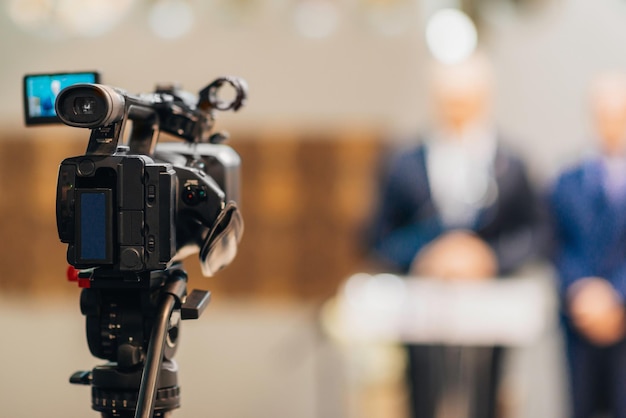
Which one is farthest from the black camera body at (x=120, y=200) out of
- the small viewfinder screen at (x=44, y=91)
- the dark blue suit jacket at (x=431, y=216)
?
the dark blue suit jacket at (x=431, y=216)

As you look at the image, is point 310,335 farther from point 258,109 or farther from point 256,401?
point 258,109

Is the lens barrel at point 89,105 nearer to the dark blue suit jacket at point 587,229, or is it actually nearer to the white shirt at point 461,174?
the white shirt at point 461,174

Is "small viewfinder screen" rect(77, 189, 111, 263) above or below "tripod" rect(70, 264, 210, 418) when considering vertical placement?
above

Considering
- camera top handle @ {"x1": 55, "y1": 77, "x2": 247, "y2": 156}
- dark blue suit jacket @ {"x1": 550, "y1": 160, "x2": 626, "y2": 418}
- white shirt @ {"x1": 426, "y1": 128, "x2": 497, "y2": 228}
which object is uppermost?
camera top handle @ {"x1": 55, "y1": 77, "x2": 247, "y2": 156}

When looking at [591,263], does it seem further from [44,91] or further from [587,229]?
[44,91]

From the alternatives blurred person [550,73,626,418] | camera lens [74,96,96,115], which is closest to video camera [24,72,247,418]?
camera lens [74,96,96,115]

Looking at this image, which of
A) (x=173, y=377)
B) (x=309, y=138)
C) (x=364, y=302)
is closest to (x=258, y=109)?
(x=309, y=138)

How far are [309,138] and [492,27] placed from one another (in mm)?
1187

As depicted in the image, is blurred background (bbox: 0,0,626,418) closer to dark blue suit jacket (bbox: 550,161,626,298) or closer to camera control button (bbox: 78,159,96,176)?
dark blue suit jacket (bbox: 550,161,626,298)

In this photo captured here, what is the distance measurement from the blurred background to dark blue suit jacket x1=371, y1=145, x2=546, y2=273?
55.8 inches

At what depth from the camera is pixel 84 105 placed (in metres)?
Answer: 1.41

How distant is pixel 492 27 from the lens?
526 centimetres

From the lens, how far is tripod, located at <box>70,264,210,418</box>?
1.54 meters

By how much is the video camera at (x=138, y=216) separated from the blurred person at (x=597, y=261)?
242cm
